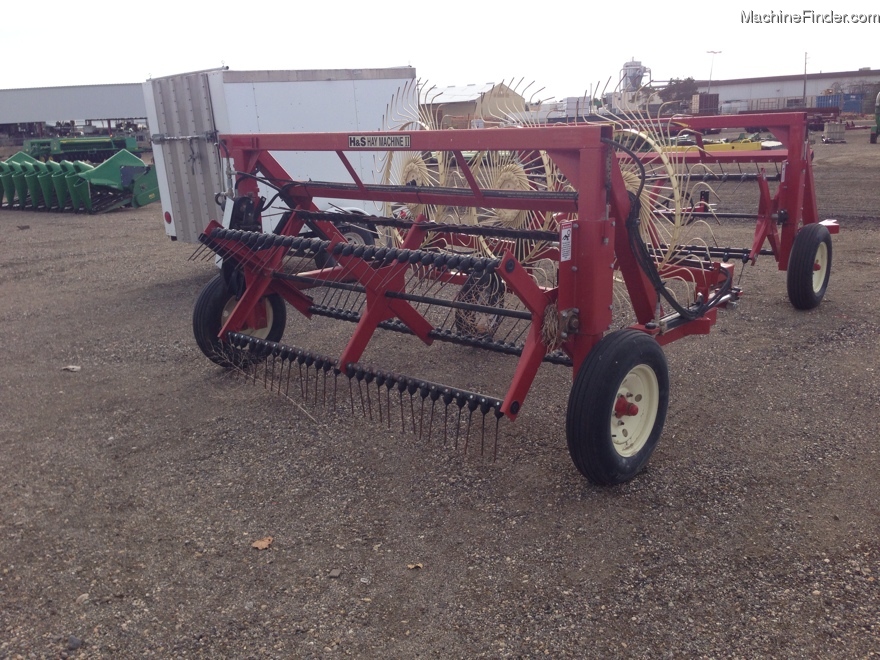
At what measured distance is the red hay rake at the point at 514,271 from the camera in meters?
3.21

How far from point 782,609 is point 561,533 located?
2.78 feet

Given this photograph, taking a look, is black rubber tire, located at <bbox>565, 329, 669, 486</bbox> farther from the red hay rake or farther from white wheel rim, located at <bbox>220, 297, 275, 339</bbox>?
white wheel rim, located at <bbox>220, 297, 275, 339</bbox>

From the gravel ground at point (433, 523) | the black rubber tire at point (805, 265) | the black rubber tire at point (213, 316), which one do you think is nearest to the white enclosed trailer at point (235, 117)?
the black rubber tire at point (213, 316)

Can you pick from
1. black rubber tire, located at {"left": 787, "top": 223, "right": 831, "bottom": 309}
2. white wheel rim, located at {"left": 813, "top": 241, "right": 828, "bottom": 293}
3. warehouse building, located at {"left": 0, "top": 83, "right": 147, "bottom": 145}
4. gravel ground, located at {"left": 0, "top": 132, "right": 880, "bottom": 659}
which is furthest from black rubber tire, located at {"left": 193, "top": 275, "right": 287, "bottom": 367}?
warehouse building, located at {"left": 0, "top": 83, "right": 147, "bottom": 145}

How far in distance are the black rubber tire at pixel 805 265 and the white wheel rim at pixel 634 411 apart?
9.95ft

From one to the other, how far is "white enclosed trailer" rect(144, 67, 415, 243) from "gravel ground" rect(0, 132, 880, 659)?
292cm

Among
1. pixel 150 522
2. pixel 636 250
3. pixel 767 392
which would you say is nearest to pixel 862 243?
pixel 767 392

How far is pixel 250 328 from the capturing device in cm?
491

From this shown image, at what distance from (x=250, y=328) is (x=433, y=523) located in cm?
227

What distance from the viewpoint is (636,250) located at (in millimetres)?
3518

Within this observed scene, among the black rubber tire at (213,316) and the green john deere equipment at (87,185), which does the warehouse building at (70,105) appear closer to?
the green john deere equipment at (87,185)

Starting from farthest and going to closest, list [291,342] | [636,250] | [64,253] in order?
[64,253] → [291,342] → [636,250]

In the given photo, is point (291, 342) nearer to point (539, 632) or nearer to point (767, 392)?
point (767, 392)

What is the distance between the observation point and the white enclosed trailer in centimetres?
730
